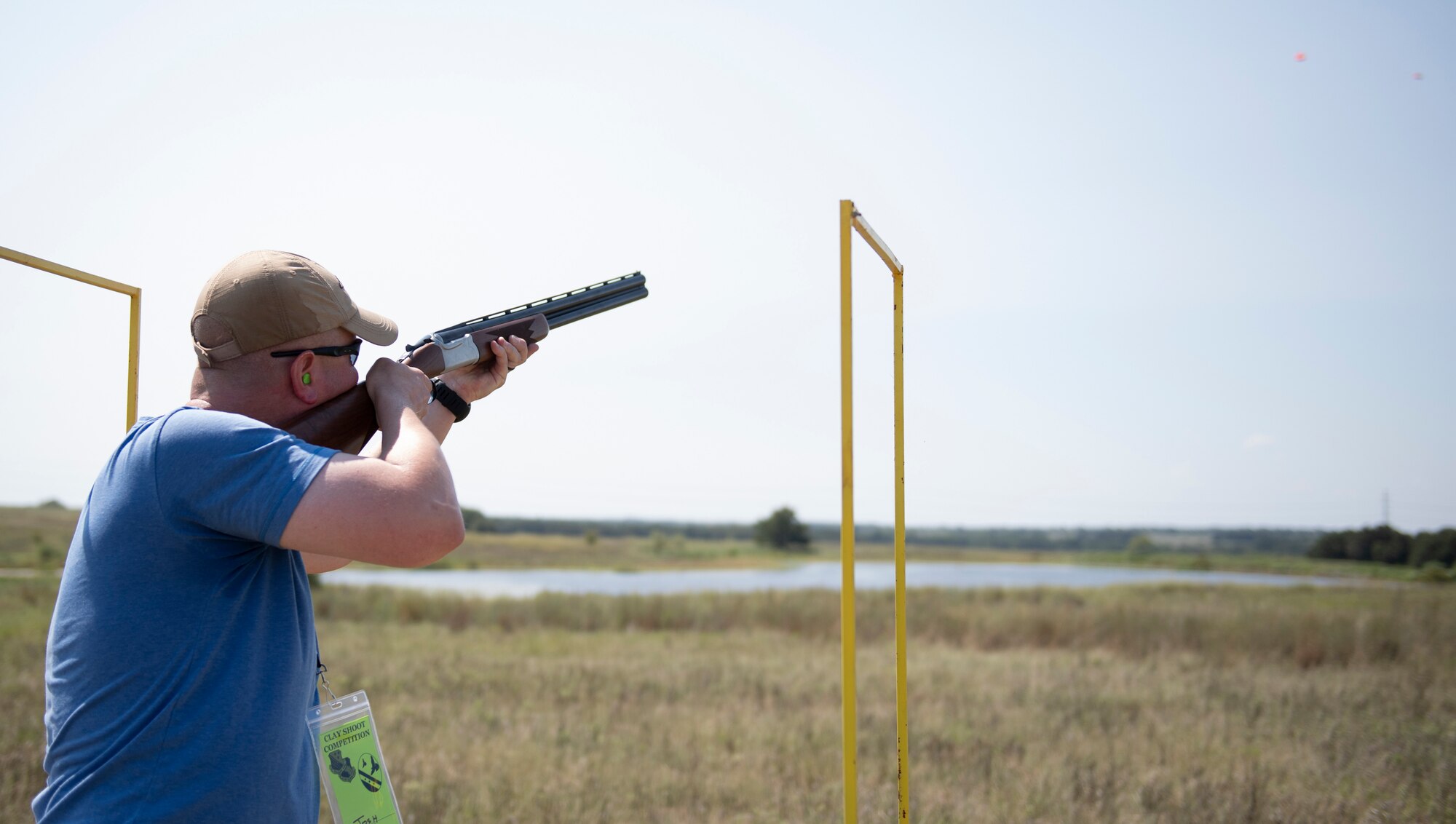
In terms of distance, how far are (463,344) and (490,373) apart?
0.12 meters

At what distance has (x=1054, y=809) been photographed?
5410 mm

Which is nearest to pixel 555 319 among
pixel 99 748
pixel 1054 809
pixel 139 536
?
pixel 139 536

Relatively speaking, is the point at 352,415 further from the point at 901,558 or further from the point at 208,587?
the point at 901,558

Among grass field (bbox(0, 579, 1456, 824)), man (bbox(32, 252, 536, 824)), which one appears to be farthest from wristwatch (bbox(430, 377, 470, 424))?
grass field (bbox(0, 579, 1456, 824))

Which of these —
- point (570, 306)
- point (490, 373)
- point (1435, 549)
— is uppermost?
point (570, 306)

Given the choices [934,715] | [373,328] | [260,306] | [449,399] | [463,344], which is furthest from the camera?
[934,715]

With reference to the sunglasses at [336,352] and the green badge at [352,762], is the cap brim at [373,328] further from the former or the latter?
the green badge at [352,762]

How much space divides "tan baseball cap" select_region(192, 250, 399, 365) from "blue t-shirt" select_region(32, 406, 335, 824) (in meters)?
0.18

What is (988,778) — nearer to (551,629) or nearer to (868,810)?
(868,810)

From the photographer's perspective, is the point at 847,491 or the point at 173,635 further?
the point at 847,491

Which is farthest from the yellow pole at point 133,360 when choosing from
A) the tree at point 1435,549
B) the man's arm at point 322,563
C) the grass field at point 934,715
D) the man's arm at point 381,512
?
the tree at point 1435,549

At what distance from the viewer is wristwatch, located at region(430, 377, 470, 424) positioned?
6.85ft

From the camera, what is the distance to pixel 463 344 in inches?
91.9

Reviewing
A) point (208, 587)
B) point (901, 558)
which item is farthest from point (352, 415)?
point (901, 558)
